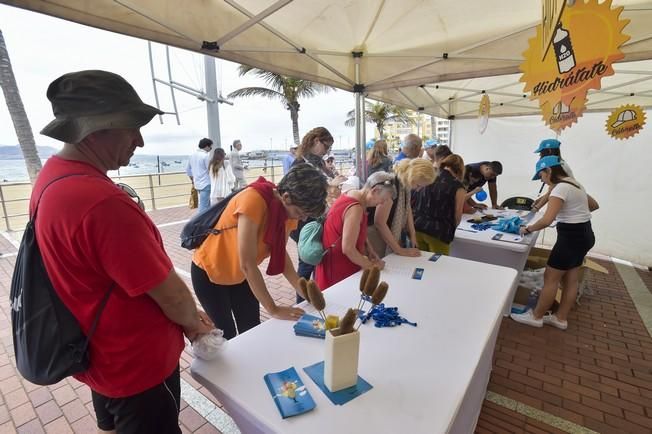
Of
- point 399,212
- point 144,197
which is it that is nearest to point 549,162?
point 399,212

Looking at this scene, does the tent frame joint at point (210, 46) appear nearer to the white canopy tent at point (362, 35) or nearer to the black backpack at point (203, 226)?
the white canopy tent at point (362, 35)

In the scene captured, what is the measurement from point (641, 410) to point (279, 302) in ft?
8.79

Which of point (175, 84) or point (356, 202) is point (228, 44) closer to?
point (356, 202)

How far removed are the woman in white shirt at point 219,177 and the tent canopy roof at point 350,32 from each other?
2.39m

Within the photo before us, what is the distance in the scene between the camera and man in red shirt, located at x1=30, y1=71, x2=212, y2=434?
0.73 m

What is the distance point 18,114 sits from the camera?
454cm

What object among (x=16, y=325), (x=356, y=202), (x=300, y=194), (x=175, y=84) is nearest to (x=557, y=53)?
(x=356, y=202)

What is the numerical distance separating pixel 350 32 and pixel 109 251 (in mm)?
2987

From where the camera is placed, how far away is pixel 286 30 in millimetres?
2801

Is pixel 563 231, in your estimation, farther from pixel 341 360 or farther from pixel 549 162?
pixel 341 360

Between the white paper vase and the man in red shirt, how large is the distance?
43 centimetres

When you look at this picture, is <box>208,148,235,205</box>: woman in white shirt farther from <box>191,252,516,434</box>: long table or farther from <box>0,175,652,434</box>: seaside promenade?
<box>191,252,516,434</box>: long table

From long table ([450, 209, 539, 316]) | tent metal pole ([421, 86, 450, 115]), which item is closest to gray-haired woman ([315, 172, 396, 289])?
long table ([450, 209, 539, 316])

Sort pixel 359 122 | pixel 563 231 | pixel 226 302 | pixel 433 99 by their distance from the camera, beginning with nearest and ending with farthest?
pixel 226 302 < pixel 563 231 < pixel 359 122 < pixel 433 99
